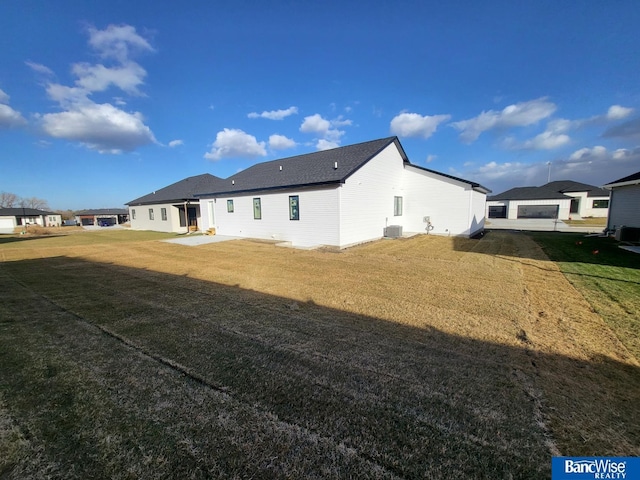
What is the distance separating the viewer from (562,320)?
4.55 metres

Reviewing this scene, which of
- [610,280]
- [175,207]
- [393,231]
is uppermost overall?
[175,207]

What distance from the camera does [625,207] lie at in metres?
14.0

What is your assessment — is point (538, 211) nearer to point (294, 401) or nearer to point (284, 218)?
point (284, 218)

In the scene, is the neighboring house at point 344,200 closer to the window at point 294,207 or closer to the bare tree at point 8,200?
the window at point 294,207

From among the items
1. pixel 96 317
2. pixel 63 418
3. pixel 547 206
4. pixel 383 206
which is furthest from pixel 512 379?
pixel 547 206

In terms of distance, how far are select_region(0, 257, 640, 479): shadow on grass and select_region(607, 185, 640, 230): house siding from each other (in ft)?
52.0

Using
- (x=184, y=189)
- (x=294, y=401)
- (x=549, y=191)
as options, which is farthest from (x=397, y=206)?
(x=549, y=191)

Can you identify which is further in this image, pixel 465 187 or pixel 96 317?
pixel 465 187

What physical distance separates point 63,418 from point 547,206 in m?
41.1

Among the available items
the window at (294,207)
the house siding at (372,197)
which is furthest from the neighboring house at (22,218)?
the house siding at (372,197)

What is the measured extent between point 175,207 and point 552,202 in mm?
40179

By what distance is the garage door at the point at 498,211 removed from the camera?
33.9 meters

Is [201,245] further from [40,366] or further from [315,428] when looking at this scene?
[315,428]

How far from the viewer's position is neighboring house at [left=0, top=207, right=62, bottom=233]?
156 ft
